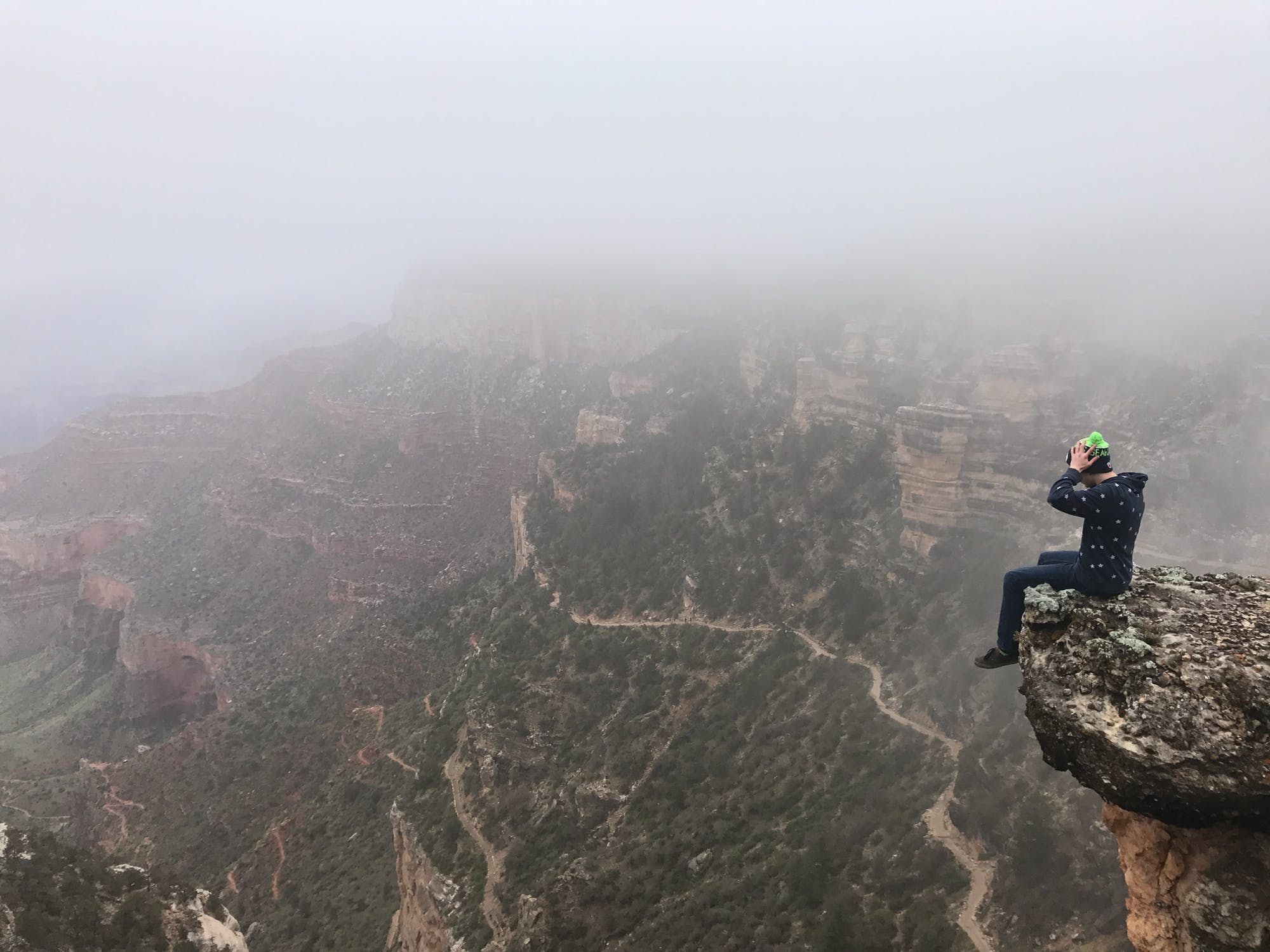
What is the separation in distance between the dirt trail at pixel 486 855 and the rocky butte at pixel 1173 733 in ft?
92.8

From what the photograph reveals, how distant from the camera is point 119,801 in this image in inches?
2002

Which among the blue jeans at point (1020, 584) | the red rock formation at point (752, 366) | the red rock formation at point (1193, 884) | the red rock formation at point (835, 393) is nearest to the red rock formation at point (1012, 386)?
the red rock formation at point (835, 393)

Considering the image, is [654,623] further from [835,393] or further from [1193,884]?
[1193,884]

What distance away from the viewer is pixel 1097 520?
28.3 ft

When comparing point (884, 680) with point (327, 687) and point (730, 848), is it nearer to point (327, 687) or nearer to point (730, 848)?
point (730, 848)

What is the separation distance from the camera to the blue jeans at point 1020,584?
9289mm

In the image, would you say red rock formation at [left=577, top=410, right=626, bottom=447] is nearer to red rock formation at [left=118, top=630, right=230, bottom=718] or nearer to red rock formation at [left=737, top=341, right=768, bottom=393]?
red rock formation at [left=737, top=341, right=768, bottom=393]

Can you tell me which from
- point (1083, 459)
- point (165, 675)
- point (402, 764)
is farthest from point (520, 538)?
point (1083, 459)

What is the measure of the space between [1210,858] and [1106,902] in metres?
17.2

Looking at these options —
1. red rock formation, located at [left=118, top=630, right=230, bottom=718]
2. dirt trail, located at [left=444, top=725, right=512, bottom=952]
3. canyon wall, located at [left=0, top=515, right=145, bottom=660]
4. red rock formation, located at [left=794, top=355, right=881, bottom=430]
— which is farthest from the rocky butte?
canyon wall, located at [left=0, top=515, right=145, bottom=660]

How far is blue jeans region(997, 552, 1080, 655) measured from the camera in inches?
366

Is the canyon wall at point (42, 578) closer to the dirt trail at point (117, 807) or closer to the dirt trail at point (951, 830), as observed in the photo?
the dirt trail at point (117, 807)

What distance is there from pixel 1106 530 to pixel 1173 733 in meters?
2.40

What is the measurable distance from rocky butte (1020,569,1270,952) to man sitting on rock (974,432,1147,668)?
0.97ft
